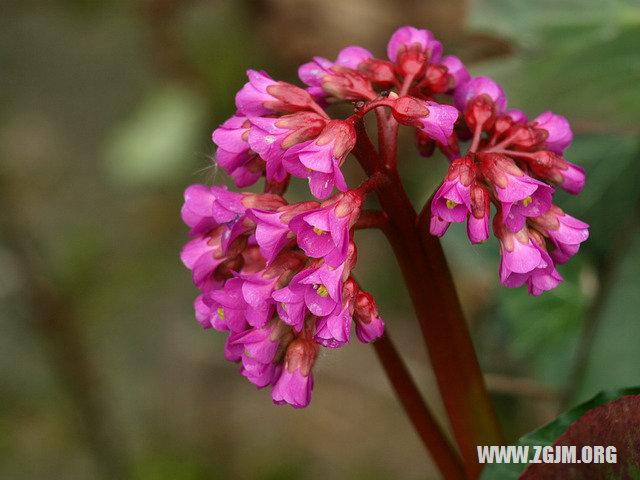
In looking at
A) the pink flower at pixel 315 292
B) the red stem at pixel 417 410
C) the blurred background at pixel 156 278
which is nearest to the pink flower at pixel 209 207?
the pink flower at pixel 315 292

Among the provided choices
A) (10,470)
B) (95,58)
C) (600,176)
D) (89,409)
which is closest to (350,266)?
(600,176)

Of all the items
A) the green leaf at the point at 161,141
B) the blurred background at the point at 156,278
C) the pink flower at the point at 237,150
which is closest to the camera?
the pink flower at the point at 237,150

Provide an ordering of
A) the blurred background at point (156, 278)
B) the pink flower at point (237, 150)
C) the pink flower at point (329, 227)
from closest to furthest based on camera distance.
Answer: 1. the pink flower at point (329, 227)
2. the pink flower at point (237, 150)
3. the blurred background at point (156, 278)

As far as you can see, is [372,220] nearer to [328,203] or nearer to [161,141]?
[328,203]

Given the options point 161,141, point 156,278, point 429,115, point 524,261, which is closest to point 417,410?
point 524,261

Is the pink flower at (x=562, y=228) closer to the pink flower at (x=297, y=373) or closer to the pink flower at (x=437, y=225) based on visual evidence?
the pink flower at (x=437, y=225)
